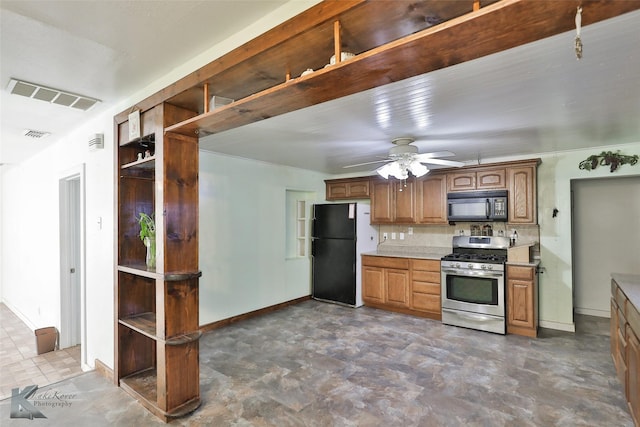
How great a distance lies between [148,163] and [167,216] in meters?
0.58

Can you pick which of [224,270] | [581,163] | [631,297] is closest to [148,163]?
[224,270]

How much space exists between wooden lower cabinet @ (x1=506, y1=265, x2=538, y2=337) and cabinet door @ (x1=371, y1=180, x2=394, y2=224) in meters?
1.90

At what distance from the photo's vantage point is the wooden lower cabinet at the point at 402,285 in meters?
4.56

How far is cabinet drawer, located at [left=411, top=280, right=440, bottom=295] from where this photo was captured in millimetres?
4523

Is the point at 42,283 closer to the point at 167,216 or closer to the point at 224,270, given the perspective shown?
the point at 224,270

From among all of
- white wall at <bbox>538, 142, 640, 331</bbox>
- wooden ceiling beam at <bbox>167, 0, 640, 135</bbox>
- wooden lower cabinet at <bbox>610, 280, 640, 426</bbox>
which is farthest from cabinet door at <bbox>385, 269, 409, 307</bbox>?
wooden ceiling beam at <bbox>167, 0, 640, 135</bbox>

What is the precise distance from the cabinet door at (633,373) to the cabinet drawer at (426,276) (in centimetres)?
227

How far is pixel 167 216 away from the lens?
7.20 feet

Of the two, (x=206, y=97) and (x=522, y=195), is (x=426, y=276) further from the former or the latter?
(x=206, y=97)

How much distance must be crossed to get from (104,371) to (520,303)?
4.49m

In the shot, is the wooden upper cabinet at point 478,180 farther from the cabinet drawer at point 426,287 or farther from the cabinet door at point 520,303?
the cabinet drawer at point 426,287

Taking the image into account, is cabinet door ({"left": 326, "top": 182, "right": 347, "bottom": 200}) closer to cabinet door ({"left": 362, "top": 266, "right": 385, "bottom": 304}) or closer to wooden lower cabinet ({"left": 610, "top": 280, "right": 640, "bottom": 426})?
cabinet door ({"left": 362, "top": 266, "right": 385, "bottom": 304})

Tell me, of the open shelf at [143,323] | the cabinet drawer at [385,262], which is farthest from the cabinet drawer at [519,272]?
the open shelf at [143,323]

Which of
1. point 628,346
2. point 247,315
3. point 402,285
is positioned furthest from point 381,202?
point 628,346
